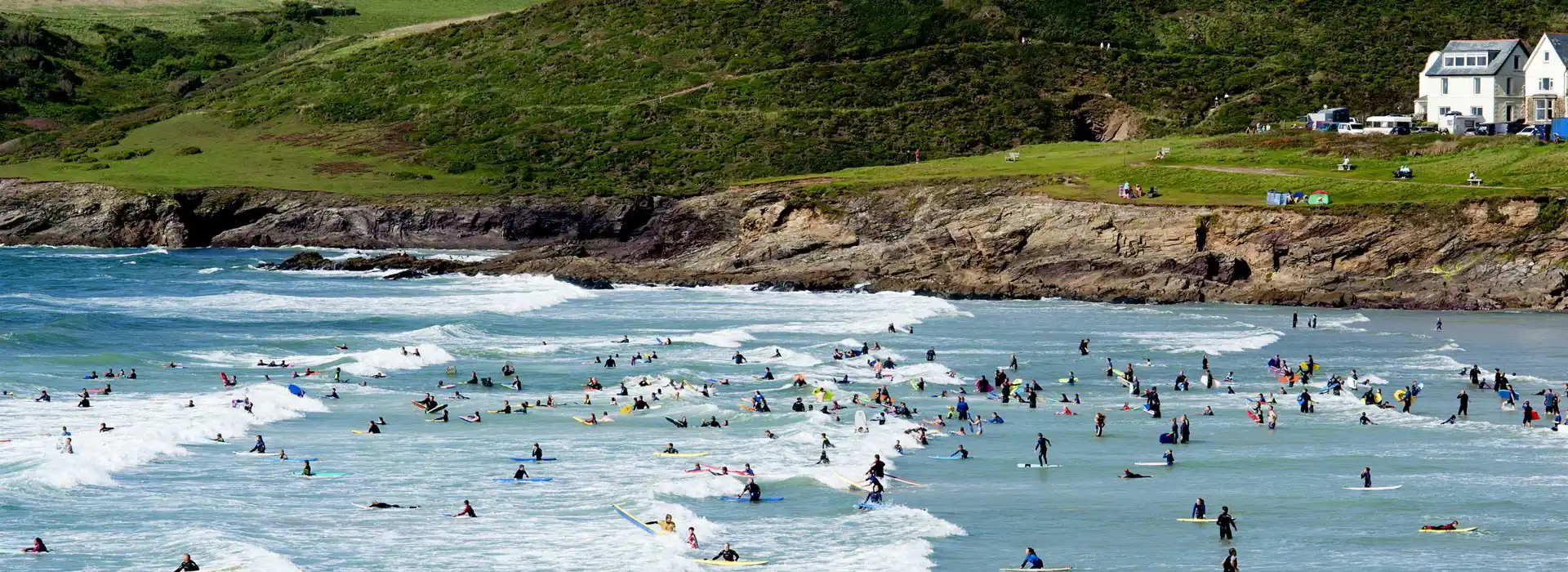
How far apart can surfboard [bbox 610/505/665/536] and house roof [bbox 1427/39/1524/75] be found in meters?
87.9

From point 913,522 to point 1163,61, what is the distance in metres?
124

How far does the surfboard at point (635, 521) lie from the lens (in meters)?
40.2

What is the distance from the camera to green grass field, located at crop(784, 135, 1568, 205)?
91.5 m

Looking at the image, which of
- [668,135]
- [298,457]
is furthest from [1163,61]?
[298,457]

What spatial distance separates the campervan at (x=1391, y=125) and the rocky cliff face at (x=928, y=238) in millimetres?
23479

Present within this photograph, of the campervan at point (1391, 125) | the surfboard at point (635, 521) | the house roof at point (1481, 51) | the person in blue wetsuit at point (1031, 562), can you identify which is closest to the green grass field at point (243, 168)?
the campervan at point (1391, 125)

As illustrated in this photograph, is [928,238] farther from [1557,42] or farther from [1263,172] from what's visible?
[1557,42]

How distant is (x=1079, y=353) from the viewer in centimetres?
7000

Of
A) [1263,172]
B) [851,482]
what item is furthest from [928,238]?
[851,482]

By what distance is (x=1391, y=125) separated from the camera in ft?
363

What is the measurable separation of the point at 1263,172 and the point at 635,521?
2715 inches

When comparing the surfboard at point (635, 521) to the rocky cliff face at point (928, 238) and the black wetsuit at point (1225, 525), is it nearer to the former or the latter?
the black wetsuit at point (1225, 525)

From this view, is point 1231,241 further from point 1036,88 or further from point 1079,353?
point 1036,88

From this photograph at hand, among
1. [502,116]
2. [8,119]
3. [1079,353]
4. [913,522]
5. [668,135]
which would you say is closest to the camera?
[913,522]
